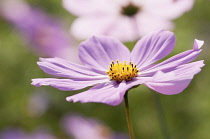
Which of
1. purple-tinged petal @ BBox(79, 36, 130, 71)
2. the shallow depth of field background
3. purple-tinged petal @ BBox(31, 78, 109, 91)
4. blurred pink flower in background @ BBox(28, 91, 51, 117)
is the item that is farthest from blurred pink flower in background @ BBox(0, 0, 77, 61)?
purple-tinged petal @ BBox(31, 78, 109, 91)

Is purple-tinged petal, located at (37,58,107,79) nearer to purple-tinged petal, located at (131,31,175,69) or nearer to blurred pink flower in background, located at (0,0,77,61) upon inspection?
purple-tinged petal, located at (131,31,175,69)

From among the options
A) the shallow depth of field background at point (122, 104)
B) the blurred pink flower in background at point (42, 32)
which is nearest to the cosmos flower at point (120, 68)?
the shallow depth of field background at point (122, 104)

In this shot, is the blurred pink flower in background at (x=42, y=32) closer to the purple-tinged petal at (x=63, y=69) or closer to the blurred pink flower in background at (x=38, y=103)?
the blurred pink flower in background at (x=38, y=103)

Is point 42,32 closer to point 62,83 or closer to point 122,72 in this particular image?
point 122,72

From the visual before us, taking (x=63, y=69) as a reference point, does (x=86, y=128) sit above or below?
above

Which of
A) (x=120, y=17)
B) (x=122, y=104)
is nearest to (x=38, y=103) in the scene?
(x=122, y=104)

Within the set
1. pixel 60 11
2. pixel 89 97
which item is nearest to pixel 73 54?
pixel 60 11
